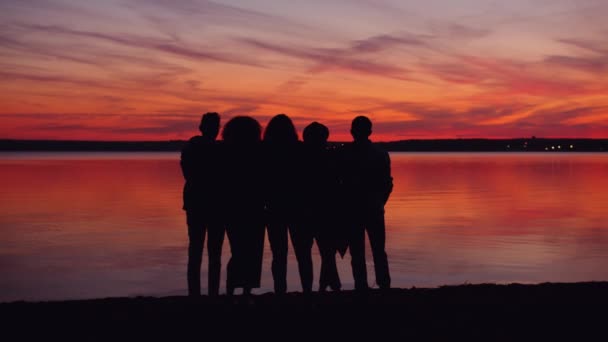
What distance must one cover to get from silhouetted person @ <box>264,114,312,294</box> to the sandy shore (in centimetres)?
91

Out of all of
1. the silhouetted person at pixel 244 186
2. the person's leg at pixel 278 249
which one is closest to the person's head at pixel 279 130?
the silhouetted person at pixel 244 186

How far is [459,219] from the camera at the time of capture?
2491 centimetres

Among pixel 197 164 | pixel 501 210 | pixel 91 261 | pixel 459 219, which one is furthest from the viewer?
pixel 501 210

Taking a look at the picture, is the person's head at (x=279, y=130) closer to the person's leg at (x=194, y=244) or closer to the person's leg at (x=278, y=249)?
the person's leg at (x=278, y=249)

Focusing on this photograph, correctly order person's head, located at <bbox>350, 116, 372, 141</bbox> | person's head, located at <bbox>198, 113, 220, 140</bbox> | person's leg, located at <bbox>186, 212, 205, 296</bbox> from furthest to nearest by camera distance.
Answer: person's head, located at <bbox>350, 116, 372, 141</bbox> < person's leg, located at <bbox>186, 212, 205, 296</bbox> < person's head, located at <bbox>198, 113, 220, 140</bbox>

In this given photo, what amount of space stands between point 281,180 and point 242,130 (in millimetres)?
744

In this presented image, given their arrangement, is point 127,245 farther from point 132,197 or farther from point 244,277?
point 132,197

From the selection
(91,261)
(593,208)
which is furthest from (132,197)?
(593,208)

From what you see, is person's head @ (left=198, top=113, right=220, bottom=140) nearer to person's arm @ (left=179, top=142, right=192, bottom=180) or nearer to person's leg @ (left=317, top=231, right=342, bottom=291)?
person's arm @ (left=179, top=142, right=192, bottom=180)

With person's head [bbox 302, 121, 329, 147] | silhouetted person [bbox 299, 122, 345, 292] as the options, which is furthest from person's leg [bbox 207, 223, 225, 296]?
person's head [bbox 302, 121, 329, 147]

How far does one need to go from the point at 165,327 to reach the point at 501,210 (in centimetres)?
2420

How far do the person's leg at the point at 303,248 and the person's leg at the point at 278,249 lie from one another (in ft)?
0.38

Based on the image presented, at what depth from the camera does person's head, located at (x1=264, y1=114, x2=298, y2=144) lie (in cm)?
760

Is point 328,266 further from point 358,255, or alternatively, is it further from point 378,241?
point 378,241
